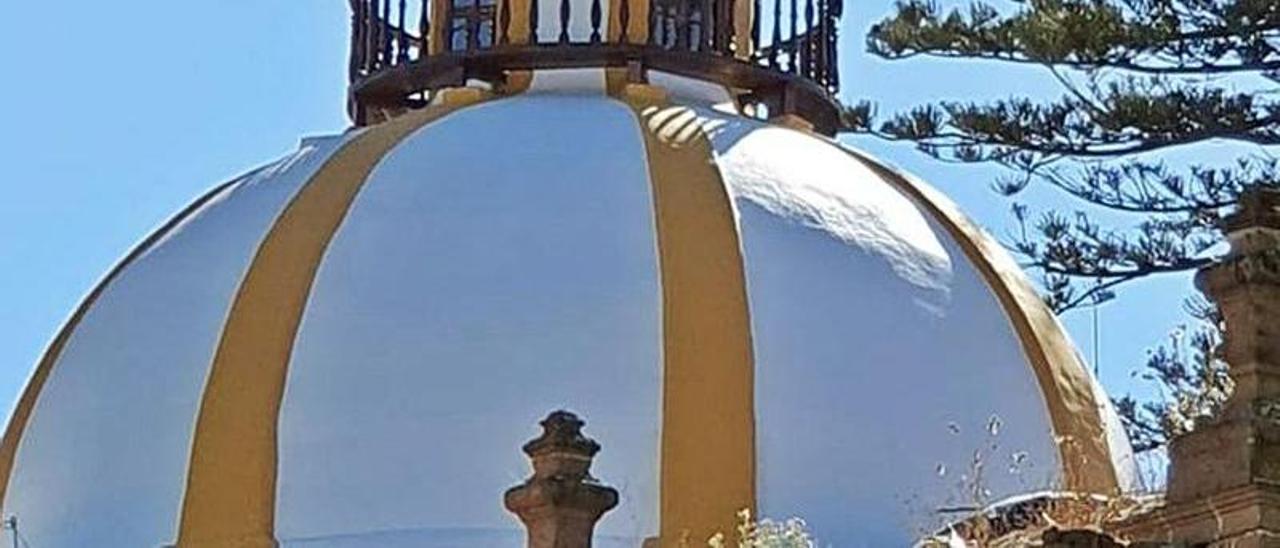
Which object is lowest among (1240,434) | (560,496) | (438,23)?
(560,496)

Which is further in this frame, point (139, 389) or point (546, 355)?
point (139, 389)

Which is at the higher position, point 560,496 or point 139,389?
point 139,389

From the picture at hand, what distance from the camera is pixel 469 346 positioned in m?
17.2

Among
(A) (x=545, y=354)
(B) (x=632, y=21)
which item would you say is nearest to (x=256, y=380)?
(A) (x=545, y=354)

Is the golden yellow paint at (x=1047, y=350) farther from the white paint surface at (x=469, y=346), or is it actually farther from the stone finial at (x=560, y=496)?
the stone finial at (x=560, y=496)

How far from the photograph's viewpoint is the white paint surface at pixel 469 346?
1694cm

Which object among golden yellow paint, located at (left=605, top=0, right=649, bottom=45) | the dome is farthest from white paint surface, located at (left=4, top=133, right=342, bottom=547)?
golden yellow paint, located at (left=605, top=0, right=649, bottom=45)

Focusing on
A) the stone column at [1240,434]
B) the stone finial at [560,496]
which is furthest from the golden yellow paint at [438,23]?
the stone column at [1240,434]

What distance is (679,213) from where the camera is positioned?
59.1 feet

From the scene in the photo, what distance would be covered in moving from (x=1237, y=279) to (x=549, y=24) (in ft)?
24.7

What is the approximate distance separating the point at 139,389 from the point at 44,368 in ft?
3.23

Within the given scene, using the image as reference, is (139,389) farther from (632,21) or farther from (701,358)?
(632,21)

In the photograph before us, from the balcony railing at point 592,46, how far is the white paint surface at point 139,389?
3.83ft

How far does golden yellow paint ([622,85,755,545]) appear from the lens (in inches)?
669
